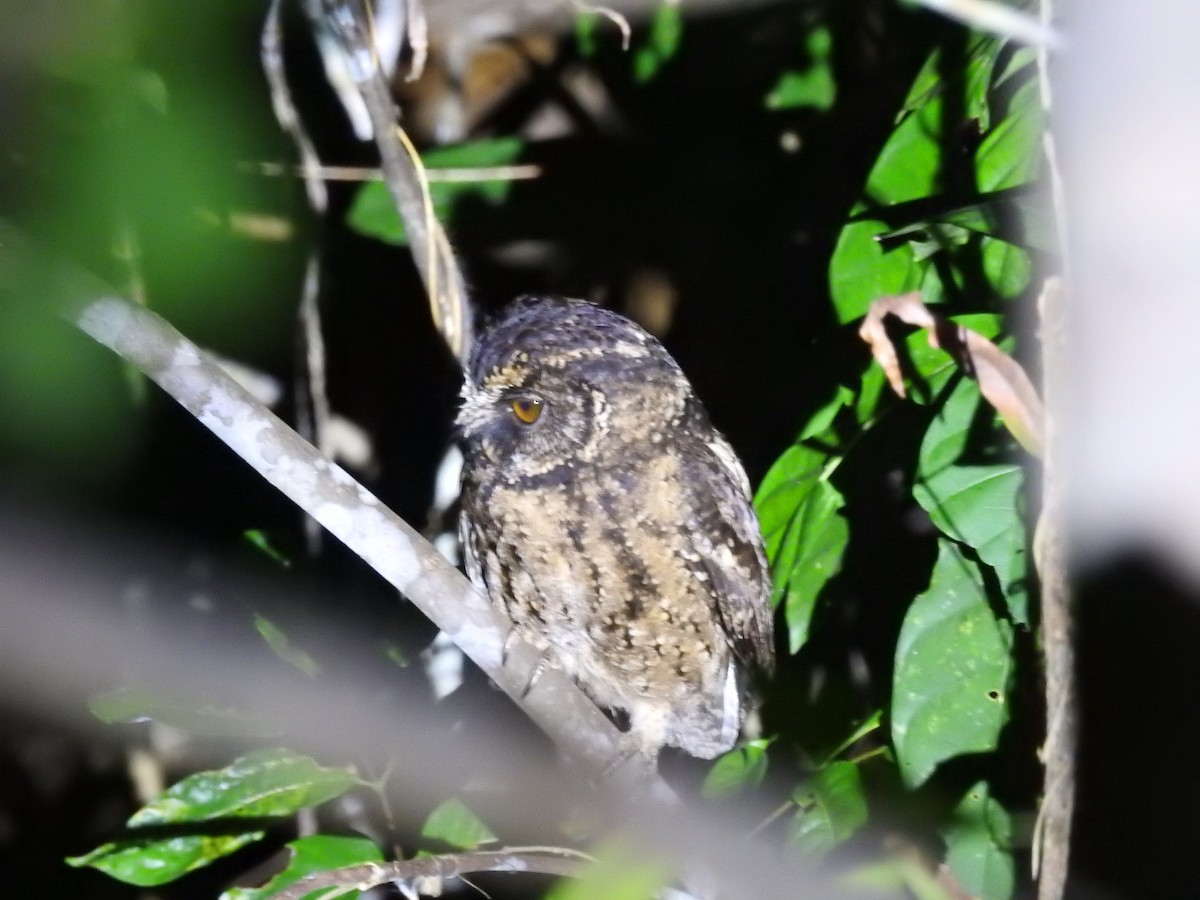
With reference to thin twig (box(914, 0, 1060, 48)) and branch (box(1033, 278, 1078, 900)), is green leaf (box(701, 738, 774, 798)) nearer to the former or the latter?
branch (box(1033, 278, 1078, 900))

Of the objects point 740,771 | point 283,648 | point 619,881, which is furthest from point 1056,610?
point 283,648

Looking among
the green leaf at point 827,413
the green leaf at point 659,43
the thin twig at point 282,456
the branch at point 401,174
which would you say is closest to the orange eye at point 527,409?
the branch at point 401,174

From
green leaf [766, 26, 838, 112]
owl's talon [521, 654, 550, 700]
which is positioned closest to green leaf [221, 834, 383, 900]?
owl's talon [521, 654, 550, 700]

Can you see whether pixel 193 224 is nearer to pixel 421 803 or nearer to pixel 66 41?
pixel 66 41

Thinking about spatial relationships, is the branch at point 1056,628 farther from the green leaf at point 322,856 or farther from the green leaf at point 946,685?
the green leaf at point 322,856

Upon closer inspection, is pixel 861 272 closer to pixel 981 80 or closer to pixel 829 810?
pixel 981 80

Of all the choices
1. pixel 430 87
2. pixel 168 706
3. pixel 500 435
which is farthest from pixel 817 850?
pixel 430 87
